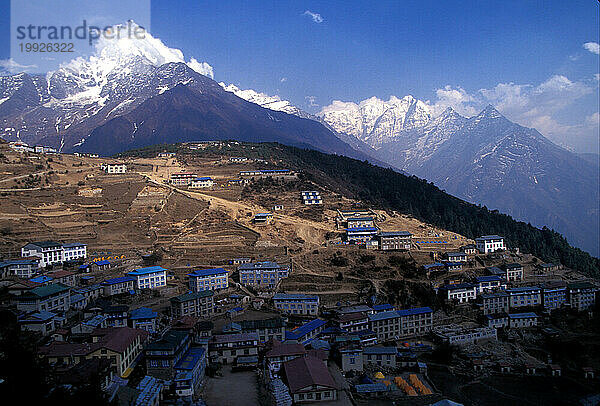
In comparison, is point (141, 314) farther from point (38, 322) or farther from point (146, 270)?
point (146, 270)

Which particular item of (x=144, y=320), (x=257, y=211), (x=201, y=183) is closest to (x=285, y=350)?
(x=144, y=320)

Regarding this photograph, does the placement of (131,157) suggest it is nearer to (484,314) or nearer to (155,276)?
(155,276)

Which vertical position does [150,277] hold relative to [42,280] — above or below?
below

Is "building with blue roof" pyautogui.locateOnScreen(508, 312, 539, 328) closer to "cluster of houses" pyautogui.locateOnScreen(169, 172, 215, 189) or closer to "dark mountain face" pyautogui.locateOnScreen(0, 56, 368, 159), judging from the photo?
"cluster of houses" pyautogui.locateOnScreen(169, 172, 215, 189)

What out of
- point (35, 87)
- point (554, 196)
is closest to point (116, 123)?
point (35, 87)

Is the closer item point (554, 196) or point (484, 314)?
point (484, 314)

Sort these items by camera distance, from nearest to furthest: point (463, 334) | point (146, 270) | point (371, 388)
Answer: point (371, 388) → point (463, 334) → point (146, 270)
